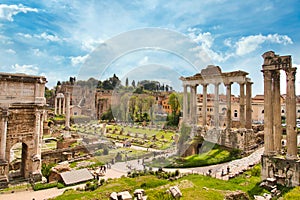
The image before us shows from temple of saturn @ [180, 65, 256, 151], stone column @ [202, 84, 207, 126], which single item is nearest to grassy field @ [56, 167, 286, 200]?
temple of saturn @ [180, 65, 256, 151]

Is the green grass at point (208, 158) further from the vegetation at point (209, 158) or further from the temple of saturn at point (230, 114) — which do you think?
the temple of saturn at point (230, 114)

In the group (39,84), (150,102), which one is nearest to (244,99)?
(150,102)

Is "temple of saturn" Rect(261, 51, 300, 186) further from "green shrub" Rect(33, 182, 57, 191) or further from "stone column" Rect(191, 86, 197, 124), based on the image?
"stone column" Rect(191, 86, 197, 124)

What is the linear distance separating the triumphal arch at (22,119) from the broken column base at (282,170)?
16.0 meters

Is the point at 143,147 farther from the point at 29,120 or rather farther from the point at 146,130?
the point at 29,120

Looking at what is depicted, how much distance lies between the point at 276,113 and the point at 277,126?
2.87 ft

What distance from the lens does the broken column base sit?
41.1 ft

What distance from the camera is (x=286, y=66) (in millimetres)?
13484

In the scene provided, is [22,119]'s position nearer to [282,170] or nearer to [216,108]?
[282,170]

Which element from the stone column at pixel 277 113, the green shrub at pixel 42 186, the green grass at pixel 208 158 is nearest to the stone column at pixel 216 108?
the green grass at pixel 208 158

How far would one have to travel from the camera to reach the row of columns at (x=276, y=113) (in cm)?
1343

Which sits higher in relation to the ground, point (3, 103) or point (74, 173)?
point (3, 103)

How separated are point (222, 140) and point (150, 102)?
41.4ft

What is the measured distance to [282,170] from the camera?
42.9 feet
